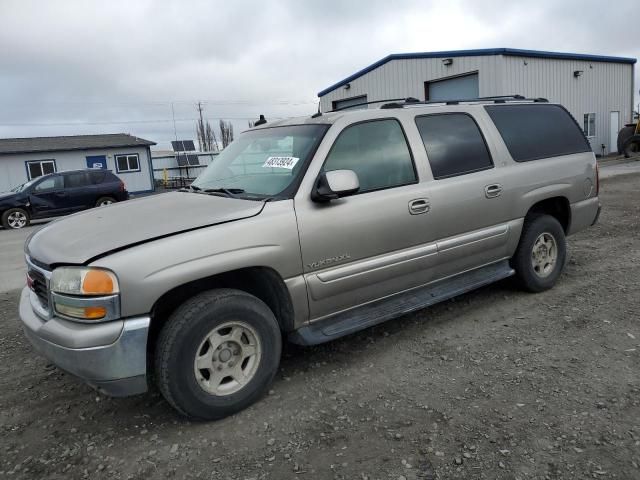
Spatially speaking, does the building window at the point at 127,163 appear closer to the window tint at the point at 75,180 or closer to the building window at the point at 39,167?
the building window at the point at 39,167

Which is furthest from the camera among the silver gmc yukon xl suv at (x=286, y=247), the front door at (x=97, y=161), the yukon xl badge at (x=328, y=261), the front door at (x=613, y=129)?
the front door at (x=97, y=161)

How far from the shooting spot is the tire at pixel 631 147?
22.3 m

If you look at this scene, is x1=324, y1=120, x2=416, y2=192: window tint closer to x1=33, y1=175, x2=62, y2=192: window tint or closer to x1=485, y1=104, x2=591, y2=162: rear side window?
x1=485, y1=104, x2=591, y2=162: rear side window

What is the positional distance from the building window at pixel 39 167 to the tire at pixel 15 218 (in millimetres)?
13920

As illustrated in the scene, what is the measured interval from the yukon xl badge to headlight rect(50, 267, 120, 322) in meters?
1.21

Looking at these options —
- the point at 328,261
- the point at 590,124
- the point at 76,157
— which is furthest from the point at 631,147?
the point at 76,157

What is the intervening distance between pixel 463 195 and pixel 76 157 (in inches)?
1146

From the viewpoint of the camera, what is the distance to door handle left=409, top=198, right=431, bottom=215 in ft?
12.5

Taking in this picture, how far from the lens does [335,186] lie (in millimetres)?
3225

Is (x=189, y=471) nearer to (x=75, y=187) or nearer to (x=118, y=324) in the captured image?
(x=118, y=324)

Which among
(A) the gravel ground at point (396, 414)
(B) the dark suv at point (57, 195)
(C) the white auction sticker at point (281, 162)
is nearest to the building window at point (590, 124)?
(B) the dark suv at point (57, 195)

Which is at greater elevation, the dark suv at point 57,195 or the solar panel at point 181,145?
the solar panel at point 181,145

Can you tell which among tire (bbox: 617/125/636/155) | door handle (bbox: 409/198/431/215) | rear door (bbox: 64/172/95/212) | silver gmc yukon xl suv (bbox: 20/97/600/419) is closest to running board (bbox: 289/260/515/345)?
silver gmc yukon xl suv (bbox: 20/97/600/419)

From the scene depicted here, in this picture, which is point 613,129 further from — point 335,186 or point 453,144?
point 335,186
